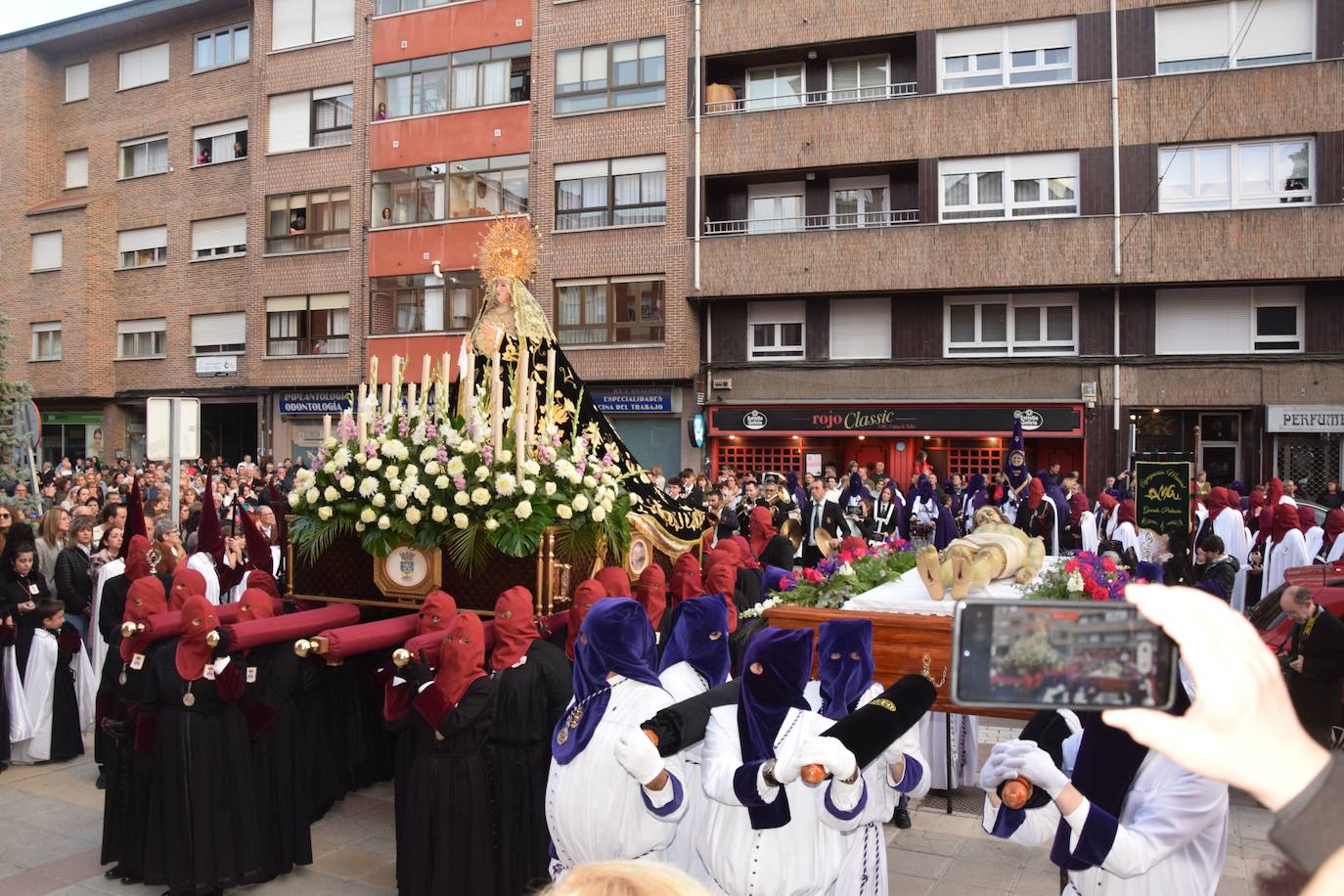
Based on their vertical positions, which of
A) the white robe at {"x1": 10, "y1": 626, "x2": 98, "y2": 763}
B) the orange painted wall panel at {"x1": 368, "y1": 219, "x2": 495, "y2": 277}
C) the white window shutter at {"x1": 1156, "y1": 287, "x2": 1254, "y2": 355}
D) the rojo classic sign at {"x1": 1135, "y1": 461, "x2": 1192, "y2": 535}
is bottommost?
the white robe at {"x1": 10, "y1": 626, "x2": 98, "y2": 763}

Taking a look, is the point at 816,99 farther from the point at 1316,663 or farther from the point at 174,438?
the point at 1316,663

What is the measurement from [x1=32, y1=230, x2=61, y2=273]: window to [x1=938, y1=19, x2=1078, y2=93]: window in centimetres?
2679

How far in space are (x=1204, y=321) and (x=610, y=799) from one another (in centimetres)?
2177

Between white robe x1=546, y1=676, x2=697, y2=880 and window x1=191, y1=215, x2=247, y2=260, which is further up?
window x1=191, y1=215, x2=247, y2=260

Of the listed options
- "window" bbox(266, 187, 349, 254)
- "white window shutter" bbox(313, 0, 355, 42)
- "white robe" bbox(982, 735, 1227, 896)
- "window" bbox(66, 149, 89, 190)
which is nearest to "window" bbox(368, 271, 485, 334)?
"window" bbox(266, 187, 349, 254)

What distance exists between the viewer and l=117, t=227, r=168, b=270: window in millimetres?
30750

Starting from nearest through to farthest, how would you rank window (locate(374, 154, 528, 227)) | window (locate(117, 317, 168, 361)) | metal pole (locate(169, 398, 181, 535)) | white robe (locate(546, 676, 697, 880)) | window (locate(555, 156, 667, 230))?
white robe (locate(546, 676, 697, 880)) → metal pole (locate(169, 398, 181, 535)) → window (locate(555, 156, 667, 230)) → window (locate(374, 154, 528, 227)) → window (locate(117, 317, 168, 361))

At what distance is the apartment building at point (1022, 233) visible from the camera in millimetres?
21031

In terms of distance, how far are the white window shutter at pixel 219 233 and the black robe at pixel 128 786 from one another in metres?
26.1

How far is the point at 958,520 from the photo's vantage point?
17.8 metres

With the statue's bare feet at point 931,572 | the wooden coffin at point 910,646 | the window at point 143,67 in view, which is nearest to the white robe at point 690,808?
the wooden coffin at point 910,646

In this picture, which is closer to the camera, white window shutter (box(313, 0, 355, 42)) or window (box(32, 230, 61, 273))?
white window shutter (box(313, 0, 355, 42))

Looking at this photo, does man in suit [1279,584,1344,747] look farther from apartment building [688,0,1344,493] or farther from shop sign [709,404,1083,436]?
apartment building [688,0,1344,493]

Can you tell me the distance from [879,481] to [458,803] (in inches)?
588
